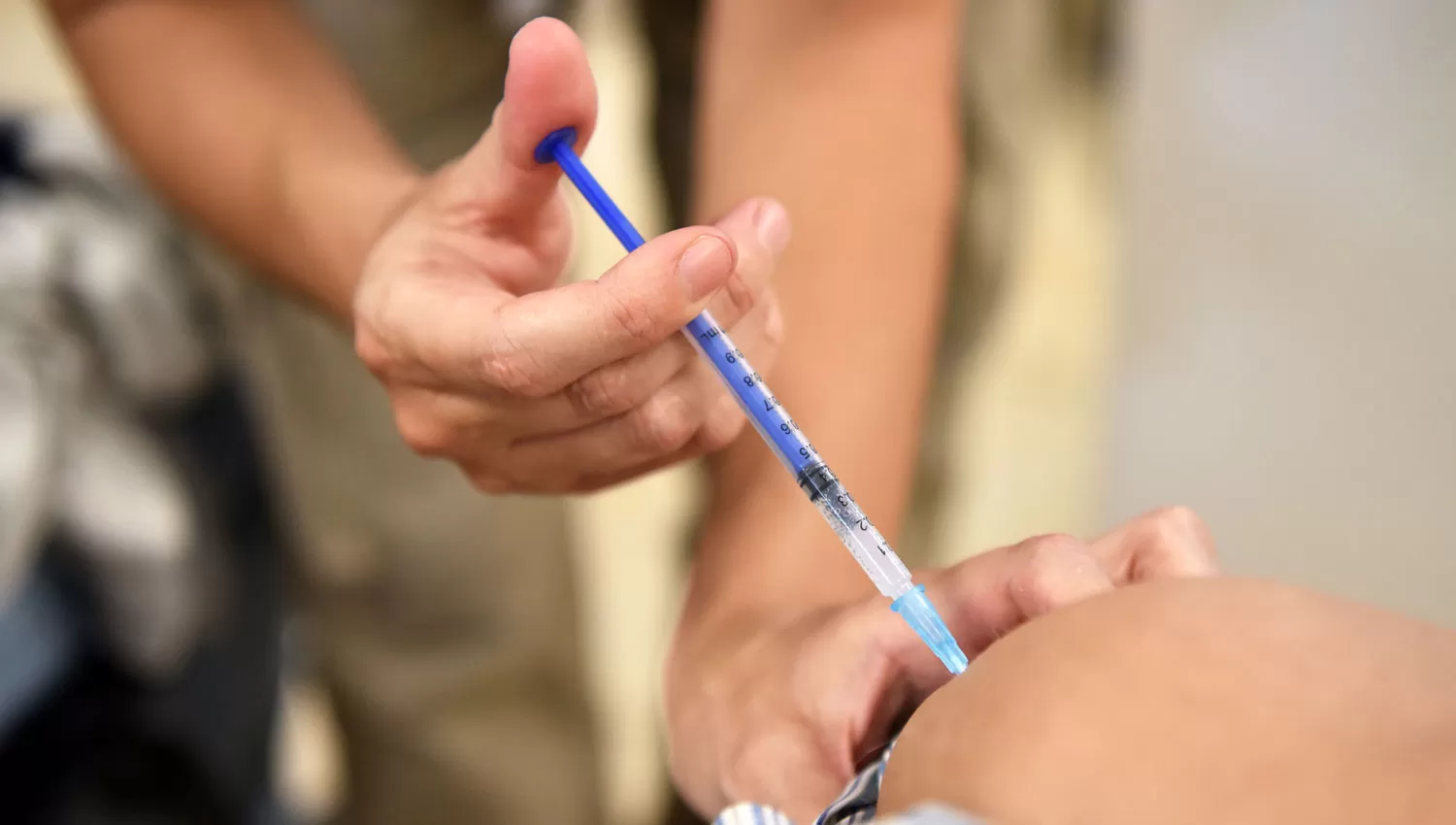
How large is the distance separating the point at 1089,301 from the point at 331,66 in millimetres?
773

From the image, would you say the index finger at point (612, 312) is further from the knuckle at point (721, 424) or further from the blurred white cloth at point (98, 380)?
the blurred white cloth at point (98, 380)

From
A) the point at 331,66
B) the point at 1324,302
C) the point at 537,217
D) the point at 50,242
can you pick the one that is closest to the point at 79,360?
the point at 50,242

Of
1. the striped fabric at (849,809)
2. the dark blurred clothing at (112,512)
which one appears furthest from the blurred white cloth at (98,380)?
the striped fabric at (849,809)

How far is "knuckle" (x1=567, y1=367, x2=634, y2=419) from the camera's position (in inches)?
15.5

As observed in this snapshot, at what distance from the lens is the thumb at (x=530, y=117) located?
1.16 feet

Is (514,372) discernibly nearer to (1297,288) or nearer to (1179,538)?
(1179,538)

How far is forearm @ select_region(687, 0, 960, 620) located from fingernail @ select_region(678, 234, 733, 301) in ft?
0.62

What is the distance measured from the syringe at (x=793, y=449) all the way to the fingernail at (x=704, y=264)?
0.09ft

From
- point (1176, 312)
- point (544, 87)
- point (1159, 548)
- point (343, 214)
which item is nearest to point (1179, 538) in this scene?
point (1159, 548)

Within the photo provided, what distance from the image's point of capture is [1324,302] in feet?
2.75

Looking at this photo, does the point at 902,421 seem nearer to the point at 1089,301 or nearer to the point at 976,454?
the point at 976,454

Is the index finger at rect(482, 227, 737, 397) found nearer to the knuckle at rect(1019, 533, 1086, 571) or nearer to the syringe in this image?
the syringe

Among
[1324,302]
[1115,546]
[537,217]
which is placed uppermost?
[537,217]

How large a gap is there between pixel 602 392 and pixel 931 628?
0.15m
